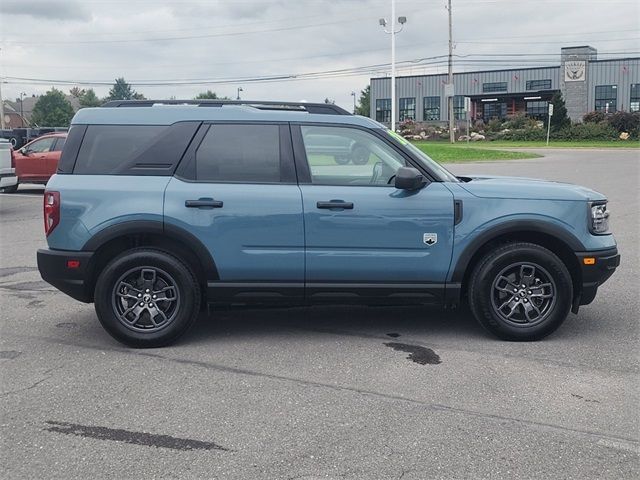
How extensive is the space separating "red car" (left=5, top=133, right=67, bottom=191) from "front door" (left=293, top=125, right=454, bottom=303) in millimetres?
14716

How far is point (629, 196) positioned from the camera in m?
16.3

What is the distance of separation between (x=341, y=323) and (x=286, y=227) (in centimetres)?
126

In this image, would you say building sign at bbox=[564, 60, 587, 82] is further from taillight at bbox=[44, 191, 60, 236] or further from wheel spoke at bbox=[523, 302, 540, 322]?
taillight at bbox=[44, 191, 60, 236]

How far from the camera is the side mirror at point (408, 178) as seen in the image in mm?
5168

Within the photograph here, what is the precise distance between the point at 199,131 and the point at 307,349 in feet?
6.42

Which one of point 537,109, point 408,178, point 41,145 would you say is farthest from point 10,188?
point 537,109

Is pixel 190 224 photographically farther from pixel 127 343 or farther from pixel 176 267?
pixel 127 343

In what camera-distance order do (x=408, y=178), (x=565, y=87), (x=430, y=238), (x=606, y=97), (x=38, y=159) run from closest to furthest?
(x=408, y=178), (x=430, y=238), (x=38, y=159), (x=606, y=97), (x=565, y=87)

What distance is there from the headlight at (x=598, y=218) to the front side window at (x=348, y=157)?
1.59 m

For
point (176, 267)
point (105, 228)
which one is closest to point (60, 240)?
point (105, 228)

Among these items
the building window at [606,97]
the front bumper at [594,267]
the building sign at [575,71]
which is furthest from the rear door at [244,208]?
the building sign at [575,71]

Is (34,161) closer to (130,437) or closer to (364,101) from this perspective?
(130,437)

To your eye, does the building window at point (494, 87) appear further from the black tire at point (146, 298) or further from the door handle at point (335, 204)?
the black tire at point (146, 298)

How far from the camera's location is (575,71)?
238 ft
